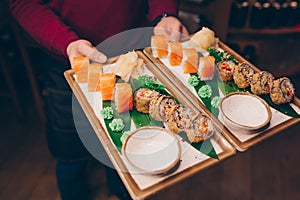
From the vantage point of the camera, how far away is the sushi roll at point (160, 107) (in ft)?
4.00

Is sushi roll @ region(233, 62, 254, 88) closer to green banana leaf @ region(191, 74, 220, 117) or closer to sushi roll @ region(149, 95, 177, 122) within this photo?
green banana leaf @ region(191, 74, 220, 117)

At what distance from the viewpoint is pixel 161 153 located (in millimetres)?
1112

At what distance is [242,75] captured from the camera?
1.36 m

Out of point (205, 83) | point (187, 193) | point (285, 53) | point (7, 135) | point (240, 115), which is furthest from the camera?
point (285, 53)

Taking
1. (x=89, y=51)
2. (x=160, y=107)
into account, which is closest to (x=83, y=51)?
(x=89, y=51)

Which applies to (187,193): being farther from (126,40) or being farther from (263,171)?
(126,40)

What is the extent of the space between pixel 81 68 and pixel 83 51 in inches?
3.1

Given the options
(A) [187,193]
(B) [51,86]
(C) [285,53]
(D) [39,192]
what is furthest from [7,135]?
(C) [285,53]

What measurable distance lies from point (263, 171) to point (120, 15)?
1271 millimetres

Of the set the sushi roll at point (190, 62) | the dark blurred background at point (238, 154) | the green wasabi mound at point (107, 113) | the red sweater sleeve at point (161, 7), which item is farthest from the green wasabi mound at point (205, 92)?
the dark blurred background at point (238, 154)

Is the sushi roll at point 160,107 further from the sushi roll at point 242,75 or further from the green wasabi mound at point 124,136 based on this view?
the sushi roll at point 242,75

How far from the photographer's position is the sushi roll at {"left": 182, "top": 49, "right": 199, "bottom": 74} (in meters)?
1.40

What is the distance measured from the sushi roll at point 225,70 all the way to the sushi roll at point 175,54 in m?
0.16

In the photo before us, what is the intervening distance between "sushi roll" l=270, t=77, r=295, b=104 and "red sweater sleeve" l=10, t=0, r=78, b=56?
78 cm
